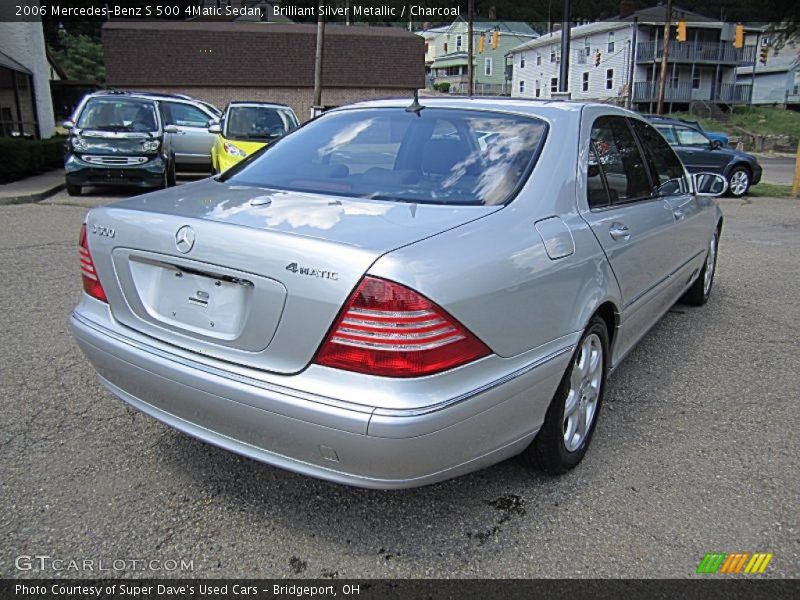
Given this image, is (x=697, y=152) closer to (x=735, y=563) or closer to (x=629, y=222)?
(x=629, y=222)

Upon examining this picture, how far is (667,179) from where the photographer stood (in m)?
4.21

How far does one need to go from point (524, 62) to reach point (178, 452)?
62540 mm

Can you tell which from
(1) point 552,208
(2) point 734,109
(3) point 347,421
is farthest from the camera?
(2) point 734,109

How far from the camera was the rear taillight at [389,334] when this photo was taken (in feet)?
6.64

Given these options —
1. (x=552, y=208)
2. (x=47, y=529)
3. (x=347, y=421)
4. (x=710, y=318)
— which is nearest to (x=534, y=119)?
(x=552, y=208)

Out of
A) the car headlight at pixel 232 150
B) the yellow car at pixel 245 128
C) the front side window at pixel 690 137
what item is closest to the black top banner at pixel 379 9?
the front side window at pixel 690 137

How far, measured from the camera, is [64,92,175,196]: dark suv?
436 inches

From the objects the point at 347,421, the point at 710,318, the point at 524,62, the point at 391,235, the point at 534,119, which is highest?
the point at 524,62

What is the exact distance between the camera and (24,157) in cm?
1362

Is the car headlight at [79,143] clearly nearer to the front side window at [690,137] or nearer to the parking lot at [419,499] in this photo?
the parking lot at [419,499]

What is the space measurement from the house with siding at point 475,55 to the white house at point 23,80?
46.1 meters

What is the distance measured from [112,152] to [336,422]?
414 inches

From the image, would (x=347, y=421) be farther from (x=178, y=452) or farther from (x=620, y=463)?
(x=620, y=463)

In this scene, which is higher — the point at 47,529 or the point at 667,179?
the point at 667,179
